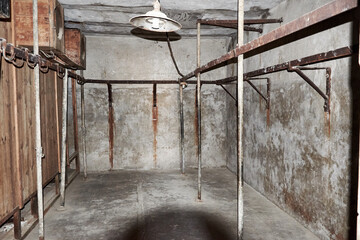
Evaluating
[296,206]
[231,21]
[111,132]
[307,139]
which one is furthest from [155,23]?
[111,132]

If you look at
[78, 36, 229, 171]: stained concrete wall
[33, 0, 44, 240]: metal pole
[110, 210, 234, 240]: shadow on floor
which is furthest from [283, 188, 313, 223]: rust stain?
[33, 0, 44, 240]: metal pole

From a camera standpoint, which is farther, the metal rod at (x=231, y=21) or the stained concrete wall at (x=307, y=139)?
the metal rod at (x=231, y=21)

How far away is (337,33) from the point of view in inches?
103

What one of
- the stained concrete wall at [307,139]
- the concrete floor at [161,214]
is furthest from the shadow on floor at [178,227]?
the stained concrete wall at [307,139]

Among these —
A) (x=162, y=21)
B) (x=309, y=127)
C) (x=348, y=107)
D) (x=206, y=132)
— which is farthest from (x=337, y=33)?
(x=206, y=132)

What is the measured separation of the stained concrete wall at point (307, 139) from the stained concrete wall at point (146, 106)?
1.80 metres

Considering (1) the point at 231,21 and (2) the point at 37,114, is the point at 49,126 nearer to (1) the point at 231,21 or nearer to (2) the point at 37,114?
(2) the point at 37,114

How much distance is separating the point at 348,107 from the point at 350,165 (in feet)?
1.75

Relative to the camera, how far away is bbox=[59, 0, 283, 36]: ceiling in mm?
3803

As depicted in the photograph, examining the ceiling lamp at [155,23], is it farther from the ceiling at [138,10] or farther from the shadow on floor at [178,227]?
the shadow on floor at [178,227]

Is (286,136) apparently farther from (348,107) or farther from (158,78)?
(158,78)

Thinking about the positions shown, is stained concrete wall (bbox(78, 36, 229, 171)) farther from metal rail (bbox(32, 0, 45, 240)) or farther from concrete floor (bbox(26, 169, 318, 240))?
metal rail (bbox(32, 0, 45, 240))

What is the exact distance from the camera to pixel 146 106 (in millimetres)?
6043

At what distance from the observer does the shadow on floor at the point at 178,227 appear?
9.77 ft
